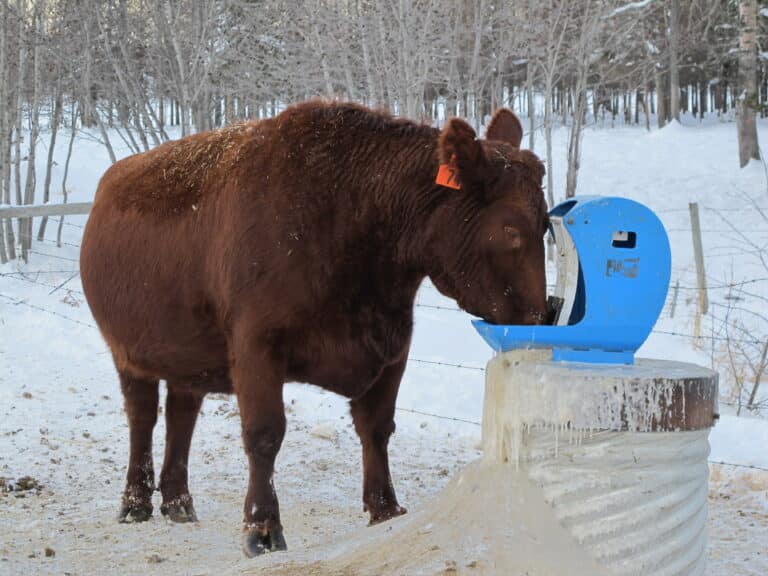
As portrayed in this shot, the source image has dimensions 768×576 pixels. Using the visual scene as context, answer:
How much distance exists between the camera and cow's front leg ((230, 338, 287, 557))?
4.01 m

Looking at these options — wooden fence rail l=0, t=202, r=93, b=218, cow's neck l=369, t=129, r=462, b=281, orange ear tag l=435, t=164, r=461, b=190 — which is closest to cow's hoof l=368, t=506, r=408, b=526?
cow's neck l=369, t=129, r=462, b=281

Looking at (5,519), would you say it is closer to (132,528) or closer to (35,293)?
(132,528)

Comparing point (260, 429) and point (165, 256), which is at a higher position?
point (165, 256)

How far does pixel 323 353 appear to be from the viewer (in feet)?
13.3

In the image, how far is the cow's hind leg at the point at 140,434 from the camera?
5145mm

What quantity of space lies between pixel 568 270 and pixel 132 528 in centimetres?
297

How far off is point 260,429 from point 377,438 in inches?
29.4

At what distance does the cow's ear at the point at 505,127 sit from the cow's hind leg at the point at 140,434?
7.72 ft

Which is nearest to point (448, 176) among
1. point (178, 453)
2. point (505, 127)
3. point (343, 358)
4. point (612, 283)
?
point (505, 127)

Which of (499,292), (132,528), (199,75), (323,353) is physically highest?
(199,75)

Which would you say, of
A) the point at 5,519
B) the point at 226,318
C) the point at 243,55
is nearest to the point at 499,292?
the point at 226,318

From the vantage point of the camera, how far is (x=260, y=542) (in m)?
4.07

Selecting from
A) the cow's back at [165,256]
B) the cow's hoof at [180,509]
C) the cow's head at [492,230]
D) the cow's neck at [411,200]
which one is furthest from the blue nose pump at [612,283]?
the cow's hoof at [180,509]

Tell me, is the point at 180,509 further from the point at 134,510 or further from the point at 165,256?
the point at 165,256
